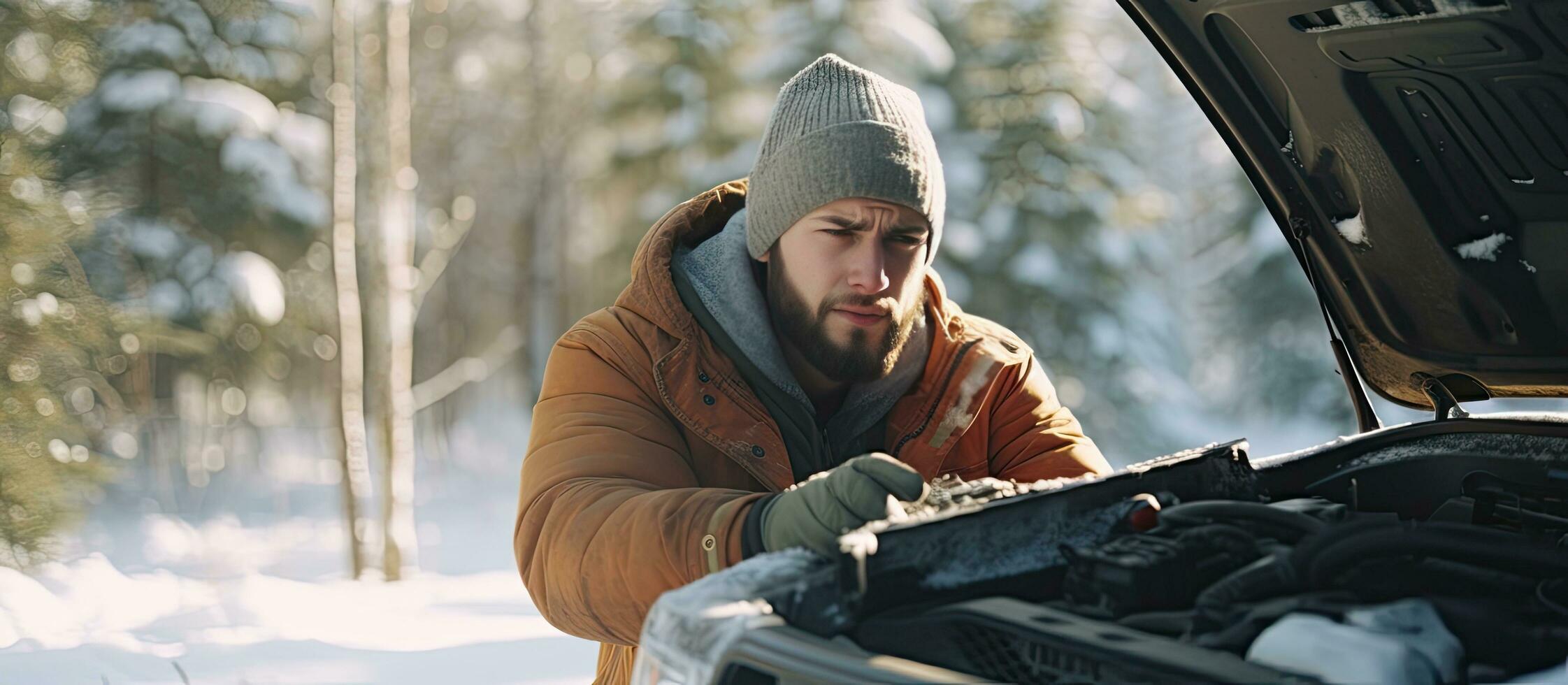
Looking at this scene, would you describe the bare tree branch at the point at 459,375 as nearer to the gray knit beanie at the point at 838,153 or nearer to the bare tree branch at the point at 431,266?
the bare tree branch at the point at 431,266

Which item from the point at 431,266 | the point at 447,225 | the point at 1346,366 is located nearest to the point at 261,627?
the point at 431,266

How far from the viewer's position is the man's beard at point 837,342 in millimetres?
2580

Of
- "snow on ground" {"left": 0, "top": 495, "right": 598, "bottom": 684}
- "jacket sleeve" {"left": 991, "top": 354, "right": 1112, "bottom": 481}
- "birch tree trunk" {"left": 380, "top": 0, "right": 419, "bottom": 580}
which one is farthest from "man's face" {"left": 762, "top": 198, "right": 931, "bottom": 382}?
"birch tree trunk" {"left": 380, "top": 0, "right": 419, "bottom": 580}

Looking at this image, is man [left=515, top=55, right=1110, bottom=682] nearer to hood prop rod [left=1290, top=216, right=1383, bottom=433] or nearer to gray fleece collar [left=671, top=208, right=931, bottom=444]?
gray fleece collar [left=671, top=208, right=931, bottom=444]

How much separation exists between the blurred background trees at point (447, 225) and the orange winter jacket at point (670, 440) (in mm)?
6560

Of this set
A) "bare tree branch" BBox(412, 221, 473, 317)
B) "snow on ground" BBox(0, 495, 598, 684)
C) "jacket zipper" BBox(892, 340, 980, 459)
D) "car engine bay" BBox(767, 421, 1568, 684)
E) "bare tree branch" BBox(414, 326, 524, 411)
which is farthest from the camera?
"bare tree branch" BBox(414, 326, 524, 411)

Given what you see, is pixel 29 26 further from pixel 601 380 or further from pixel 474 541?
pixel 601 380

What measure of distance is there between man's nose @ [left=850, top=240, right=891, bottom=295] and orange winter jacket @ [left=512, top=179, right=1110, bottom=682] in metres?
0.28

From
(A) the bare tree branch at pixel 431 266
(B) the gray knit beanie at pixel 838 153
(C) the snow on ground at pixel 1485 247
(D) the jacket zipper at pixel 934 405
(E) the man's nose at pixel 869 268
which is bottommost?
(D) the jacket zipper at pixel 934 405

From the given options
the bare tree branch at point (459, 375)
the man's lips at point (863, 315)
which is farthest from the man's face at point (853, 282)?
the bare tree branch at point (459, 375)

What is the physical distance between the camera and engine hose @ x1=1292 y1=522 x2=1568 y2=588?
1.56 metres

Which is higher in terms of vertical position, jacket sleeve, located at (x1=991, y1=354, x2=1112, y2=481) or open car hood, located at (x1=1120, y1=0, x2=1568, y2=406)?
open car hood, located at (x1=1120, y1=0, x2=1568, y2=406)

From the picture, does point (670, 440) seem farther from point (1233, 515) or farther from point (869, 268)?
point (1233, 515)

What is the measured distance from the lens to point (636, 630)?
6.58 feet
